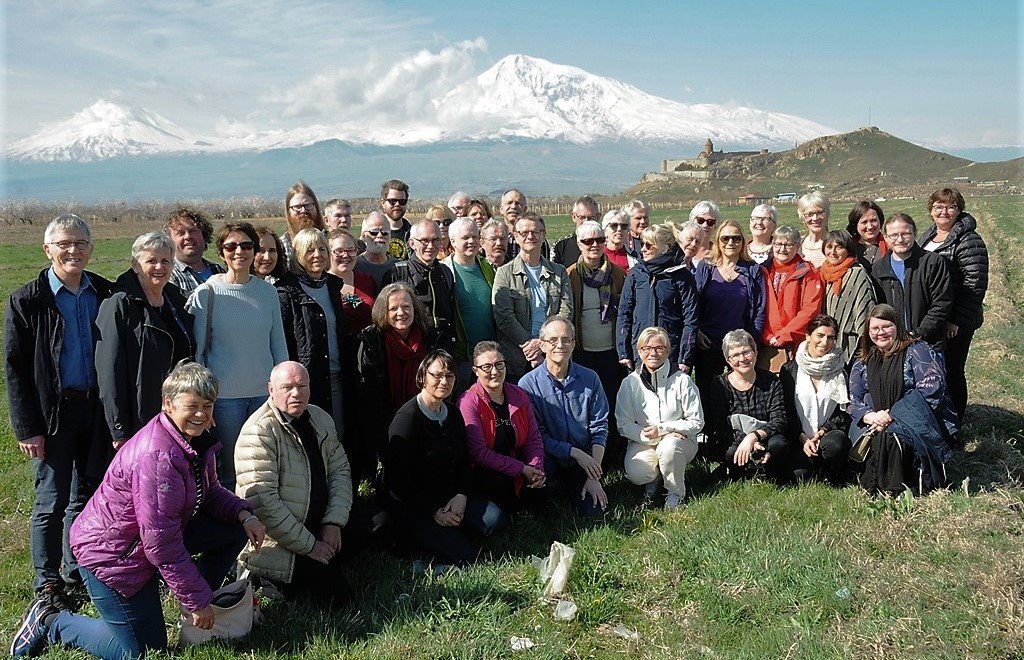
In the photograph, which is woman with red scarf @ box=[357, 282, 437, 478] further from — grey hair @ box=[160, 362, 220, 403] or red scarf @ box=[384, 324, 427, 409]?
grey hair @ box=[160, 362, 220, 403]

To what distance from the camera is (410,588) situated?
5398 mm

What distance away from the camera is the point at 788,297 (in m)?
7.73

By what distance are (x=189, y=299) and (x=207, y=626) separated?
Answer: 2357 millimetres

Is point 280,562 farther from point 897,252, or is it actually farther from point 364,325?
point 897,252

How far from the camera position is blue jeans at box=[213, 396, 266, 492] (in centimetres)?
594

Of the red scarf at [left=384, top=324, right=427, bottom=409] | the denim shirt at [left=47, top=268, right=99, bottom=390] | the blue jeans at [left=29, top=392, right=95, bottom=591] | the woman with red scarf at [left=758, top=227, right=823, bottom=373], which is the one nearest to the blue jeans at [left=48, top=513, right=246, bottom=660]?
the blue jeans at [left=29, top=392, right=95, bottom=591]

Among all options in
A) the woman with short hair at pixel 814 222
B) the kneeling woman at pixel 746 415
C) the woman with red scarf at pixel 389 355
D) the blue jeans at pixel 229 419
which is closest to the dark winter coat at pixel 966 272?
the woman with short hair at pixel 814 222

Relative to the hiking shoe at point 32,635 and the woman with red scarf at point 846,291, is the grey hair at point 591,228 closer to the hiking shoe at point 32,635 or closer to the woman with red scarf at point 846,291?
the woman with red scarf at point 846,291

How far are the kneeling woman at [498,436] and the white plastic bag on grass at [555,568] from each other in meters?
0.87

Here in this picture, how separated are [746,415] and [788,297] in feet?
4.35

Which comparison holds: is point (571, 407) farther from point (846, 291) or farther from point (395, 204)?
point (395, 204)

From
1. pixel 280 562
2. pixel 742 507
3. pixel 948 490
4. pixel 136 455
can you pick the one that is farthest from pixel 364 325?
pixel 948 490

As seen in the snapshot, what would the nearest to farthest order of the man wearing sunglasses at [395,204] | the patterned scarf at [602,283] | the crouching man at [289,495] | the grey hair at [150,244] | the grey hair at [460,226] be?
the crouching man at [289,495], the grey hair at [150,244], the grey hair at [460,226], the patterned scarf at [602,283], the man wearing sunglasses at [395,204]

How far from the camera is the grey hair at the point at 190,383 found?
14.5 feet
